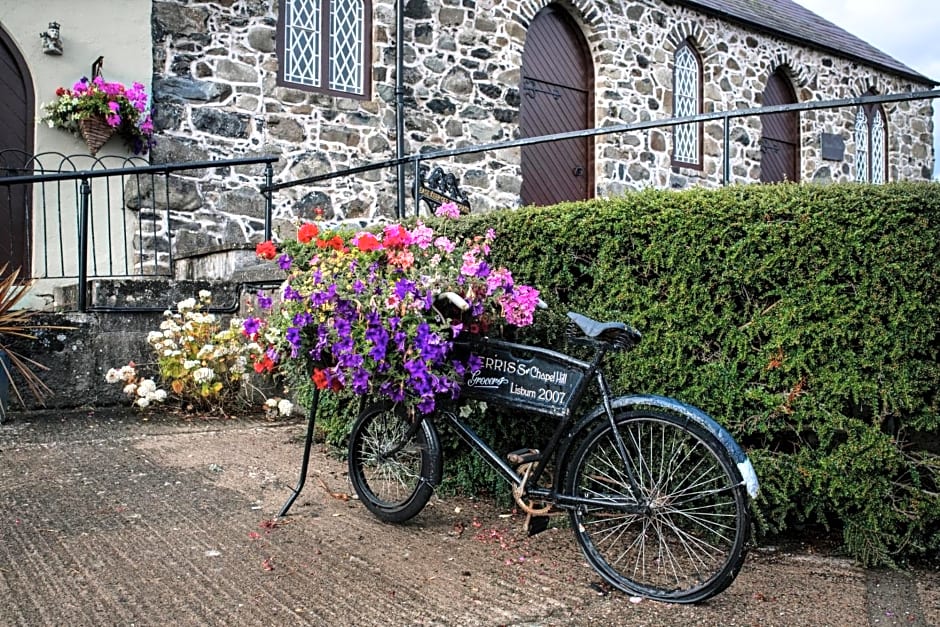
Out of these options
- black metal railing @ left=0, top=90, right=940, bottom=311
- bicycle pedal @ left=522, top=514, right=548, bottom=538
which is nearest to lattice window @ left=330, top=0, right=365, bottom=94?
black metal railing @ left=0, top=90, right=940, bottom=311

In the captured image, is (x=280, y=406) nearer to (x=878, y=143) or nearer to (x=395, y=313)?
(x=395, y=313)

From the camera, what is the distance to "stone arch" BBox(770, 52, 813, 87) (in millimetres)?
12938

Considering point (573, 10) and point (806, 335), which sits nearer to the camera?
point (806, 335)

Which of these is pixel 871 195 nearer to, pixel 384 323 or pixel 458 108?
pixel 384 323

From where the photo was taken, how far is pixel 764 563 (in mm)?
3213

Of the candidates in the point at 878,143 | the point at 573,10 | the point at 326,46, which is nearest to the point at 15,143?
the point at 326,46

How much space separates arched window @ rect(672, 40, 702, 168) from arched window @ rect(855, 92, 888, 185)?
13.1 ft

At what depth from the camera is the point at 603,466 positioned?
3414 mm

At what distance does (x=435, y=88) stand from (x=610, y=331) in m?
7.03

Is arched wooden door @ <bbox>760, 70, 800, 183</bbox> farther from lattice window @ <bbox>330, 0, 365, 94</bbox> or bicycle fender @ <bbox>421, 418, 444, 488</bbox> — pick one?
bicycle fender @ <bbox>421, 418, 444, 488</bbox>

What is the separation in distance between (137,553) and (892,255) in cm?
315

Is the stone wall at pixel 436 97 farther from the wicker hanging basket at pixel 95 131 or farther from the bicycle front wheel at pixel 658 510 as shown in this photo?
the bicycle front wheel at pixel 658 510

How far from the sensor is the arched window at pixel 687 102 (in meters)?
11.7

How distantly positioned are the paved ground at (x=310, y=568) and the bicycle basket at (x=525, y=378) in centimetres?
63
